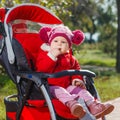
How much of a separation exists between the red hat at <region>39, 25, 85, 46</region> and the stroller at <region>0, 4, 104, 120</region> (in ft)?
0.97

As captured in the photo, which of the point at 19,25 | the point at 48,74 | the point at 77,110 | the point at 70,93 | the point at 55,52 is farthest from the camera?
the point at 19,25

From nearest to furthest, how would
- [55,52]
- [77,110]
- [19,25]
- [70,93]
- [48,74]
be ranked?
1. [77,110]
2. [48,74]
3. [70,93]
4. [55,52]
5. [19,25]

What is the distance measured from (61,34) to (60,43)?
0.10m

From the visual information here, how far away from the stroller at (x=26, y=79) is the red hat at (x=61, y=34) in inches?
11.6

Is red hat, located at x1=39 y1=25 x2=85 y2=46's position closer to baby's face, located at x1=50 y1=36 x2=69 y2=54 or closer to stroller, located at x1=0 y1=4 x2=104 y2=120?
baby's face, located at x1=50 y1=36 x2=69 y2=54

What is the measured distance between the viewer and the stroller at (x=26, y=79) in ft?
15.5

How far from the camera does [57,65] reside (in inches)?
206

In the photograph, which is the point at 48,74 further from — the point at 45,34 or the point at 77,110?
the point at 45,34

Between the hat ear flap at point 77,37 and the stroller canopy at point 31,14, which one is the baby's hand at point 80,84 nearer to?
the hat ear flap at point 77,37

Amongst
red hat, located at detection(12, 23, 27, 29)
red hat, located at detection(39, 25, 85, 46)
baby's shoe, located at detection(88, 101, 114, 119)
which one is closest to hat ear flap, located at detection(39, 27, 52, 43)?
red hat, located at detection(39, 25, 85, 46)

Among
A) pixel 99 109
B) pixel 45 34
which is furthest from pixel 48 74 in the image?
A: pixel 45 34

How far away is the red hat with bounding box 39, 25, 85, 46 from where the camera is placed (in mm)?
5230

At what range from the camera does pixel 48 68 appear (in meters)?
5.10

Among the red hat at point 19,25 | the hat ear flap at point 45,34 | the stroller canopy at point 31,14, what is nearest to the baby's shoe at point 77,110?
the hat ear flap at point 45,34
